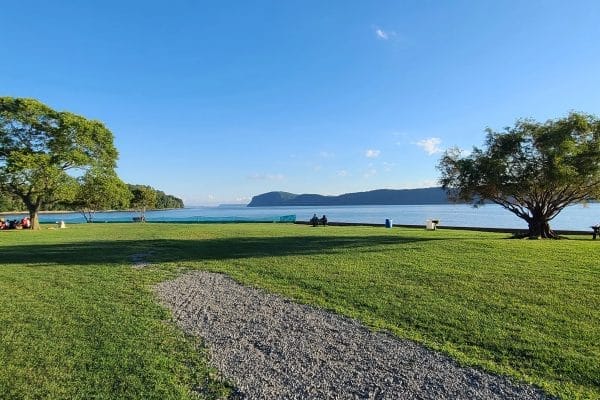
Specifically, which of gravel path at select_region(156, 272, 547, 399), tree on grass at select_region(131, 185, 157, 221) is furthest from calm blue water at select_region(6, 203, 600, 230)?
gravel path at select_region(156, 272, 547, 399)

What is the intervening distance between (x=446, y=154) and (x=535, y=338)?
16780mm

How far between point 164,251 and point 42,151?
67.1 ft

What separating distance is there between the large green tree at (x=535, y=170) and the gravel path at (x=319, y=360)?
14.5 meters

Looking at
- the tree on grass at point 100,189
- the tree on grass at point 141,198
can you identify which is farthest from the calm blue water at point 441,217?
the tree on grass at point 100,189

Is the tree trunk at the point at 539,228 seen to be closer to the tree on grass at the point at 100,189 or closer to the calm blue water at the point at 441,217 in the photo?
the calm blue water at the point at 441,217

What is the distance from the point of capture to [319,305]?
711 centimetres

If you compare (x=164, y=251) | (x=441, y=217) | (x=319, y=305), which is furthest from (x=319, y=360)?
(x=441, y=217)

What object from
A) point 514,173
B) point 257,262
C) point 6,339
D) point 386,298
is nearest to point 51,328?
point 6,339

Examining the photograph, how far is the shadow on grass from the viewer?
12.9 m

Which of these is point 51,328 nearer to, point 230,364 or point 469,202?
point 230,364

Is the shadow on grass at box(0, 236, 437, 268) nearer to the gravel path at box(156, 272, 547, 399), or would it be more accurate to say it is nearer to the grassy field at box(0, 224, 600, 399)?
the grassy field at box(0, 224, 600, 399)

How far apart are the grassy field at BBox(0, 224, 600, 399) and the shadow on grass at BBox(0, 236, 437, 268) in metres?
0.22

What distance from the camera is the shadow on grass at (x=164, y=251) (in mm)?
12859

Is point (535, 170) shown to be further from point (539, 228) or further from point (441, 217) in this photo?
point (441, 217)
